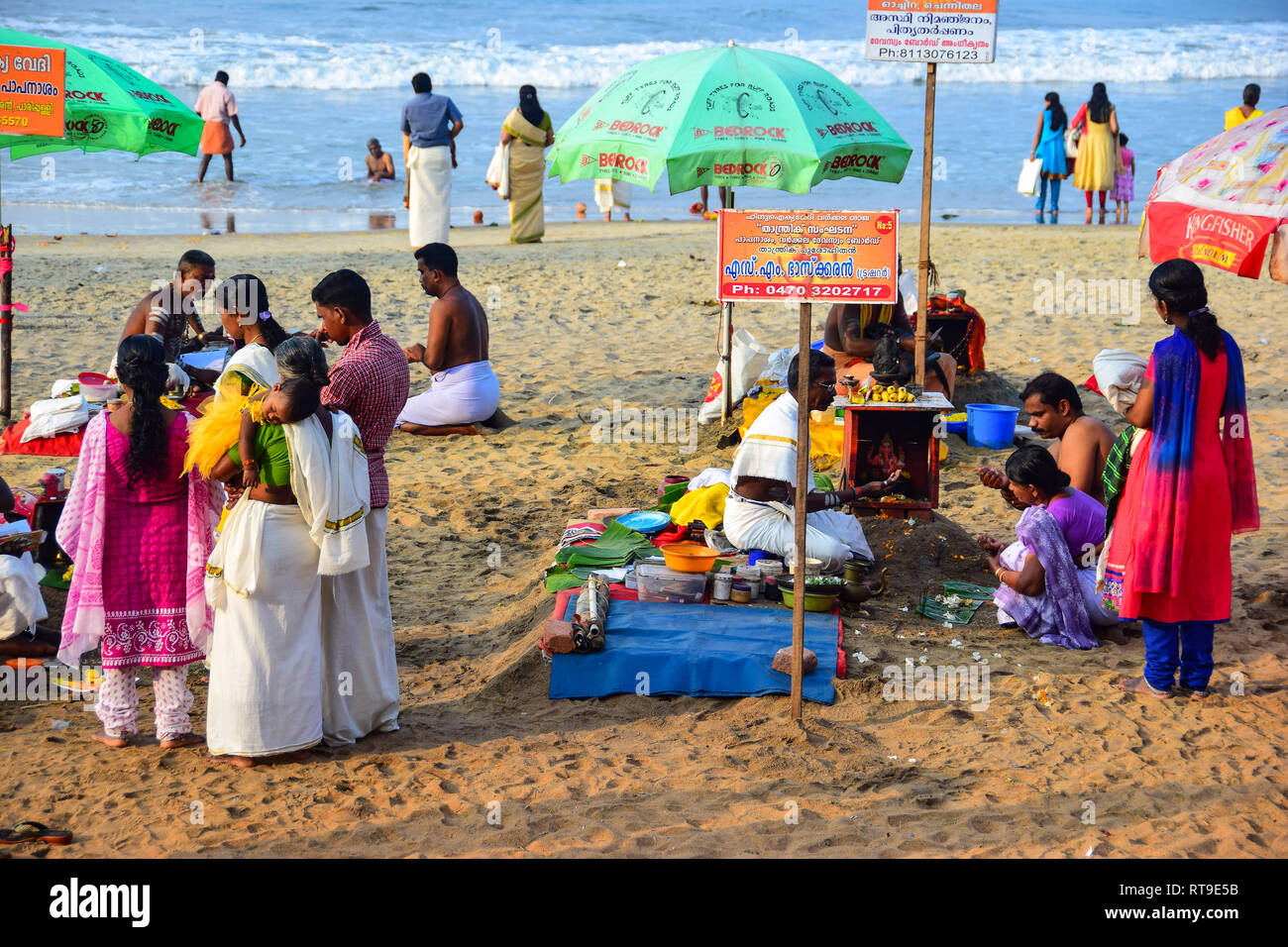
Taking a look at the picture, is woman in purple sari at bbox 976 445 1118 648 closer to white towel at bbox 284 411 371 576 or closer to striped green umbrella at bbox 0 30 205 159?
white towel at bbox 284 411 371 576

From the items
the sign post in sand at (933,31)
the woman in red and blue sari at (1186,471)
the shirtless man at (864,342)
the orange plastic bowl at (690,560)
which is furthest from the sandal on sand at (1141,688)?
the shirtless man at (864,342)

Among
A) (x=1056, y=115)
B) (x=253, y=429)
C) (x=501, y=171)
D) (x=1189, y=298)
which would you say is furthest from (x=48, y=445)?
Result: (x=1056, y=115)

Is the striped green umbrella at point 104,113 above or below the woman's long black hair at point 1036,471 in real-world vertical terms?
above

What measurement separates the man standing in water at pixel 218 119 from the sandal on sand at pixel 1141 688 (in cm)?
1608

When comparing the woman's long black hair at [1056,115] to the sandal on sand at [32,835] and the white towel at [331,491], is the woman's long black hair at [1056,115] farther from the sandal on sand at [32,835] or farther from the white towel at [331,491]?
the sandal on sand at [32,835]

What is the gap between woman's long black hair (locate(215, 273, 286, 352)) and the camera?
5.61 metres

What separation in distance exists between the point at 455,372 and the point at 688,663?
4335 mm

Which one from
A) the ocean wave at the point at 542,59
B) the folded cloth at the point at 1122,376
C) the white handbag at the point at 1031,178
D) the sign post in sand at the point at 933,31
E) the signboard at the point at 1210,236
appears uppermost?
the ocean wave at the point at 542,59

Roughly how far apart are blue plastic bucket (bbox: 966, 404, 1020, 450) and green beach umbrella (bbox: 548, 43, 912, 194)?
194cm

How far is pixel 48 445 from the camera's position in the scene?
771 cm

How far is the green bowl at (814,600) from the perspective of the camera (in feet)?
18.8

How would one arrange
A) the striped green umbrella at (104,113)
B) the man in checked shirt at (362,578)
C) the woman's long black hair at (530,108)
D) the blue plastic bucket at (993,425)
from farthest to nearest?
the woman's long black hair at (530,108) < the blue plastic bucket at (993,425) < the striped green umbrella at (104,113) < the man in checked shirt at (362,578)

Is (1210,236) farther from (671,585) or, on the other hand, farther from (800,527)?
Answer: (671,585)
